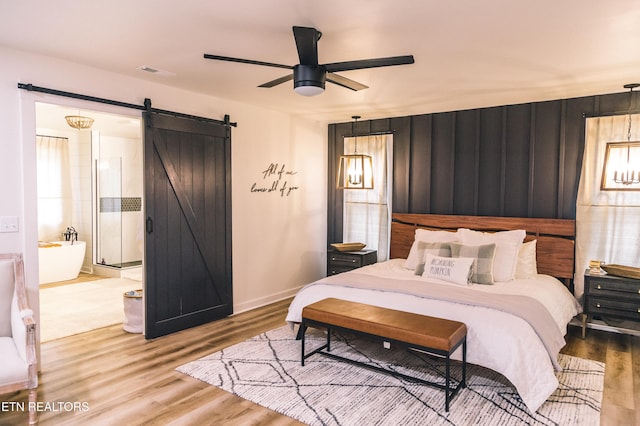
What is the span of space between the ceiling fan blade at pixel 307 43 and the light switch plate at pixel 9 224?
2574mm

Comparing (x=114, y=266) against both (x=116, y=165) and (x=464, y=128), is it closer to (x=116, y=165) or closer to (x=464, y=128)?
(x=116, y=165)

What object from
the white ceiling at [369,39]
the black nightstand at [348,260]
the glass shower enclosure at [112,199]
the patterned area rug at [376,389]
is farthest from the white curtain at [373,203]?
the glass shower enclosure at [112,199]

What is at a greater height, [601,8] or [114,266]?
[601,8]

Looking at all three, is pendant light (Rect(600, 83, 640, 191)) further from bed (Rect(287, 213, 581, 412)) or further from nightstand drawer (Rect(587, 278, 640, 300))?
nightstand drawer (Rect(587, 278, 640, 300))

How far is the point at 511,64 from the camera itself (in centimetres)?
353

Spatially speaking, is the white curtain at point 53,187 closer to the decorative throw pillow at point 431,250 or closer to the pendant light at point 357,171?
the pendant light at point 357,171

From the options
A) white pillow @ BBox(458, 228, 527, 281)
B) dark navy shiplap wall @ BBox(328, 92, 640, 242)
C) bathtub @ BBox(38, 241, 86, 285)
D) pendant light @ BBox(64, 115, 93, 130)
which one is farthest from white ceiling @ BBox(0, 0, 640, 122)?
bathtub @ BBox(38, 241, 86, 285)

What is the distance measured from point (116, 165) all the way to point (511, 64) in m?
6.55

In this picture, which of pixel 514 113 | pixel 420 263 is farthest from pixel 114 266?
pixel 514 113

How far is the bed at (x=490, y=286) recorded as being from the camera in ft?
9.54

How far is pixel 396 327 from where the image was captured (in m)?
3.00

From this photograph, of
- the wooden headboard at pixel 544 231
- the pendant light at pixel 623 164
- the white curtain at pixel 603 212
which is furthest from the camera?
the wooden headboard at pixel 544 231

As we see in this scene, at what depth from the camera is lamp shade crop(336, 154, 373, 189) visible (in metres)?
5.75

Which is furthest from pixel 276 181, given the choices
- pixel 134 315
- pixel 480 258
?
pixel 480 258
